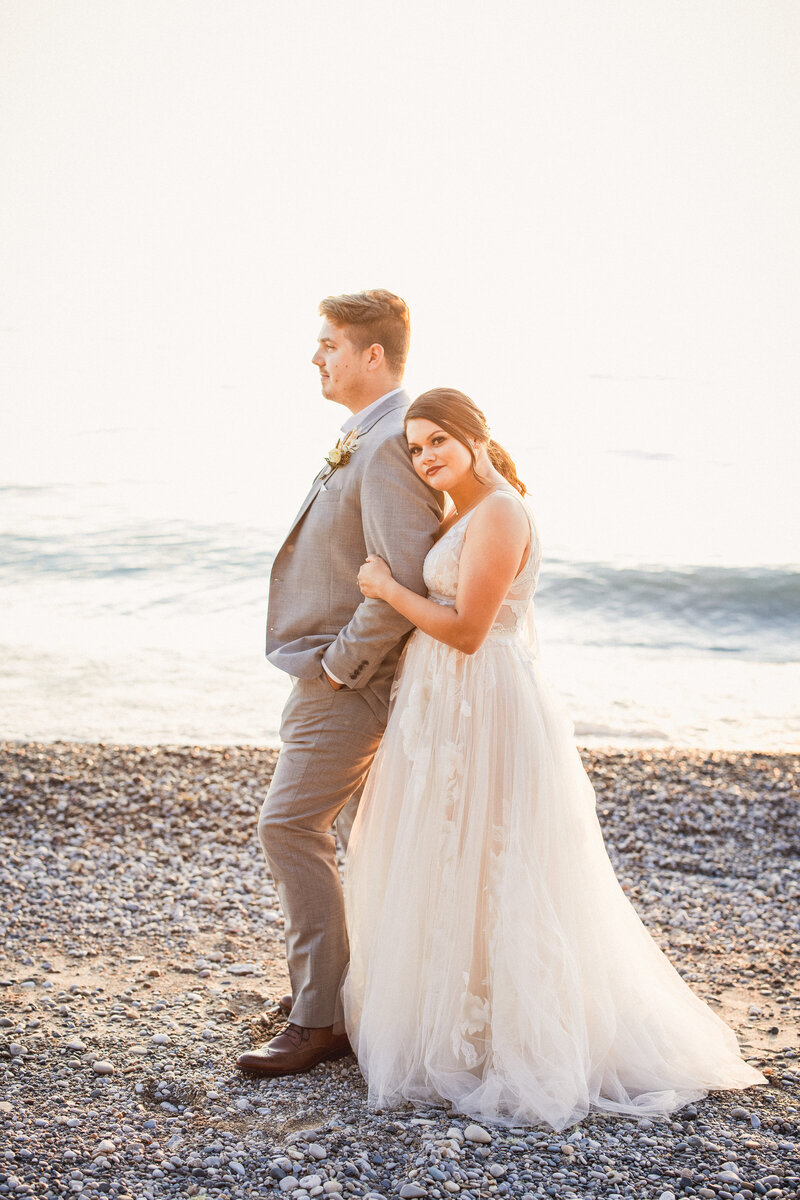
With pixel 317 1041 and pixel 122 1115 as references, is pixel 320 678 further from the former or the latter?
pixel 122 1115

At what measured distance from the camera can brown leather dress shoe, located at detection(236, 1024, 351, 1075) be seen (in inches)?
139

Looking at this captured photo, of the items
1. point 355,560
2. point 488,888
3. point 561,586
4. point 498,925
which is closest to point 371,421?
point 355,560

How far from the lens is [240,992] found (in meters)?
4.36

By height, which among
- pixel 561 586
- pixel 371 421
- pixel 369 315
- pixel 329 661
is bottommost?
pixel 561 586

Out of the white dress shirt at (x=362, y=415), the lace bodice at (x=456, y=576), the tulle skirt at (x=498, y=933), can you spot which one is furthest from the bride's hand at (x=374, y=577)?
the white dress shirt at (x=362, y=415)

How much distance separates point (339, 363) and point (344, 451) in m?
0.33

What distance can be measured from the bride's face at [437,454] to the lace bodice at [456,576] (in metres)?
0.14

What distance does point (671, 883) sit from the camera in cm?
581

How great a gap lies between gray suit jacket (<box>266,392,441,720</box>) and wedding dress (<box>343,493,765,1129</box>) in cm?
13

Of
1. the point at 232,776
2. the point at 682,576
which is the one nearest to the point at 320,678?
the point at 232,776

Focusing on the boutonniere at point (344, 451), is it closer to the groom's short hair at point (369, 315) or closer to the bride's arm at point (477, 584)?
the groom's short hair at point (369, 315)

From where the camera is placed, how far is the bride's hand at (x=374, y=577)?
3.34 meters

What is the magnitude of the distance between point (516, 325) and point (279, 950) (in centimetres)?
3355

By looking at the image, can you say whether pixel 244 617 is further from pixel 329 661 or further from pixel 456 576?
pixel 456 576
